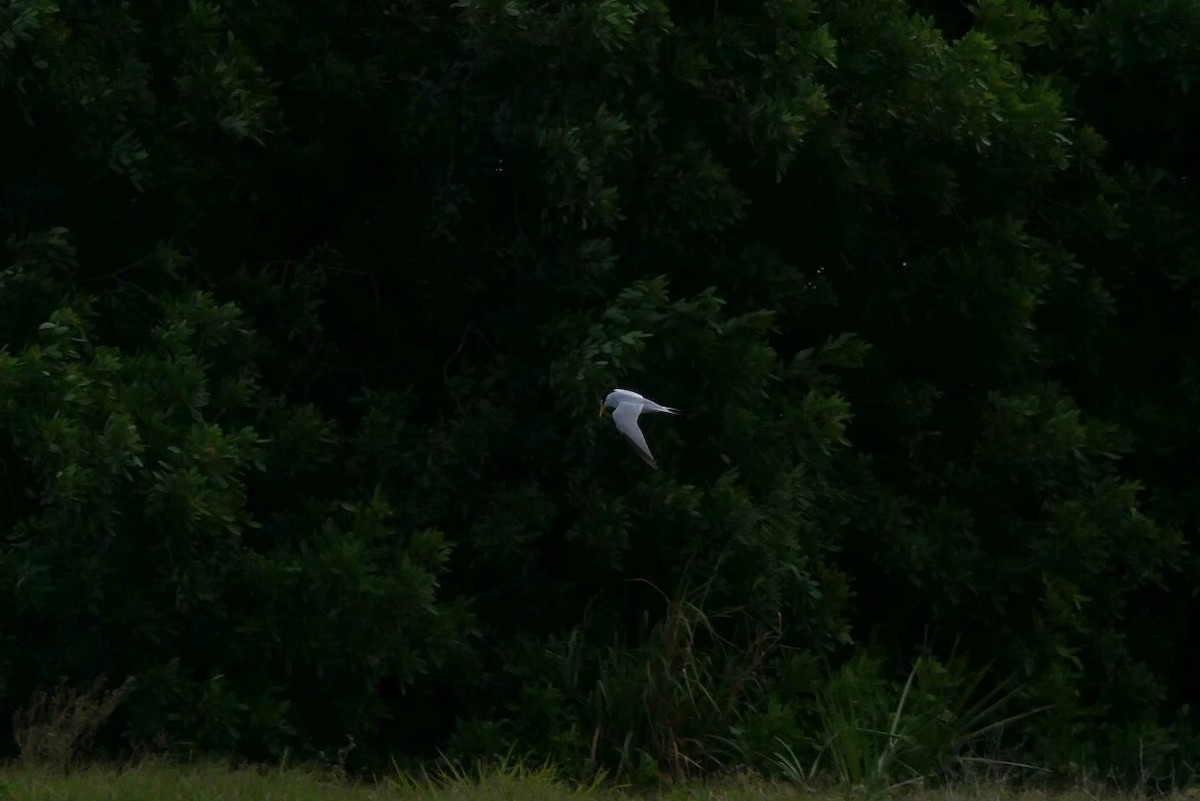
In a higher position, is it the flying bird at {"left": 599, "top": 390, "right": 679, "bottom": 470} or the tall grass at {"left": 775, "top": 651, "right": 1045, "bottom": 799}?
the flying bird at {"left": 599, "top": 390, "right": 679, "bottom": 470}

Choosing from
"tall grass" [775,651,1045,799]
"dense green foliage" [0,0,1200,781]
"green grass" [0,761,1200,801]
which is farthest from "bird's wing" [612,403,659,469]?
"tall grass" [775,651,1045,799]

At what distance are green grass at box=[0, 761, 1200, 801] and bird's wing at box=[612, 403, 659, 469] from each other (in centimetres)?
138

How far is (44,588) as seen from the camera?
769 centimetres

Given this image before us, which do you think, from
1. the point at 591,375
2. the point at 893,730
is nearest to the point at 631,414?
the point at 591,375

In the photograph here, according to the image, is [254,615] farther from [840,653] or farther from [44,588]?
[840,653]

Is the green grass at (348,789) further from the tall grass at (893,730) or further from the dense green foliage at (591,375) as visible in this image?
the dense green foliage at (591,375)

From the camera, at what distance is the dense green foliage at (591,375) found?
8.02 metres

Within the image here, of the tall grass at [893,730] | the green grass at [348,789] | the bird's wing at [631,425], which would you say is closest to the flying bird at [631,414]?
the bird's wing at [631,425]

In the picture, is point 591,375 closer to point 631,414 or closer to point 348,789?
point 631,414

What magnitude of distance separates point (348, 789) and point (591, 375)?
6.94 ft

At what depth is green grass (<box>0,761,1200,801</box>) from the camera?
21.1 ft

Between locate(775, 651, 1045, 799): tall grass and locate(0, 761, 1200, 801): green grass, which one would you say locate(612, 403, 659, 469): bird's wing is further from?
locate(775, 651, 1045, 799): tall grass

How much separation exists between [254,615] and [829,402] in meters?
2.90

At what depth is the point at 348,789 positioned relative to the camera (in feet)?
22.9
